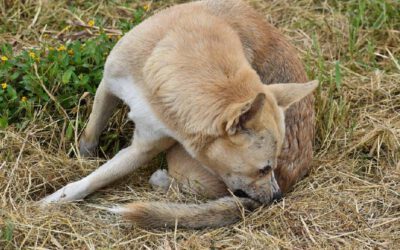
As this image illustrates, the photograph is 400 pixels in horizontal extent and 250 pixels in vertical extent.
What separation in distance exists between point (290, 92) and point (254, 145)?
452mm

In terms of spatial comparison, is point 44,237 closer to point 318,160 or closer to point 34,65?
point 34,65

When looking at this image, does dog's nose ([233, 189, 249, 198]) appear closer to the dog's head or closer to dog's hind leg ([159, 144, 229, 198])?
the dog's head

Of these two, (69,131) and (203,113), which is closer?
(203,113)

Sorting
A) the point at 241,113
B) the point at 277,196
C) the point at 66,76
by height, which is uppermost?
the point at 241,113

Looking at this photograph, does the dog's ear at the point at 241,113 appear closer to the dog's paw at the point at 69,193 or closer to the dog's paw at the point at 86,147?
the dog's paw at the point at 69,193

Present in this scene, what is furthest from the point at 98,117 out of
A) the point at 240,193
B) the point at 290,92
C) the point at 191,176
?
the point at 290,92

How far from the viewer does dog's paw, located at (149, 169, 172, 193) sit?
17.7ft

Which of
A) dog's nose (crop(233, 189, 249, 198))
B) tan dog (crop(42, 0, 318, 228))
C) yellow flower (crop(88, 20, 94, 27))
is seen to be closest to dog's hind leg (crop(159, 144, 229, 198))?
tan dog (crop(42, 0, 318, 228))

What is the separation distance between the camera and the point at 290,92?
4941 millimetres

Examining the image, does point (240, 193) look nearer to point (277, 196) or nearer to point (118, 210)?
point (277, 196)

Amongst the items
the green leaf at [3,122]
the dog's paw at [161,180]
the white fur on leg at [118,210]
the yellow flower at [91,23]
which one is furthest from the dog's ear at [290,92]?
the yellow flower at [91,23]

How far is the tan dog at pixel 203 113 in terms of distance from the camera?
4758 mm

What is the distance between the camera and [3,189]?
5199 millimetres

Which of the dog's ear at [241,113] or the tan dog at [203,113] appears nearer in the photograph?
the dog's ear at [241,113]
